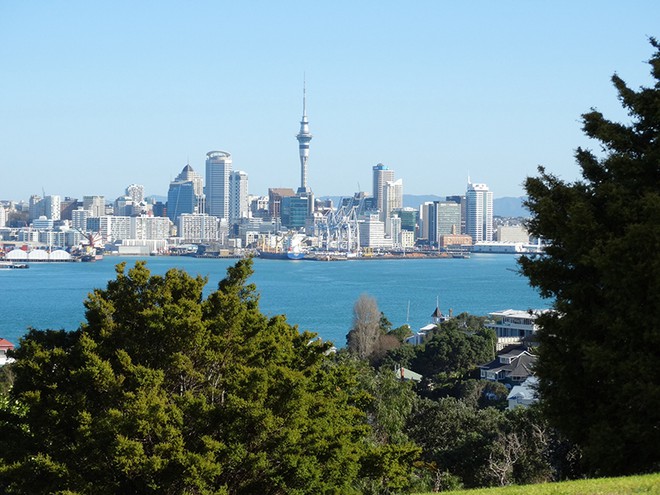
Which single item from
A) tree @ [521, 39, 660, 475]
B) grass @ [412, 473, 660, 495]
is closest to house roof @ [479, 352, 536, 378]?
tree @ [521, 39, 660, 475]

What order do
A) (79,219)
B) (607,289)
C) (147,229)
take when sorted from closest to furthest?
(607,289) → (147,229) → (79,219)

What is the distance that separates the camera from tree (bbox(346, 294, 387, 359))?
64.9 ft

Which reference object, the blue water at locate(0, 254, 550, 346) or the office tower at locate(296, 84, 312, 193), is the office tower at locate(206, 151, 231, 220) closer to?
the office tower at locate(296, 84, 312, 193)

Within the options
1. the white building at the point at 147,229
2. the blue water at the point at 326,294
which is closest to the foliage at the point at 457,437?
the blue water at the point at 326,294

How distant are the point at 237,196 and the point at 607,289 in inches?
4361

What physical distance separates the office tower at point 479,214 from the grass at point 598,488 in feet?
329

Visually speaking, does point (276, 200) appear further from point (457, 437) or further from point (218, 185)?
point (457, 437)

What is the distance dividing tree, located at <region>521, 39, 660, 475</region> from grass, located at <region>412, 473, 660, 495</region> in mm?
511

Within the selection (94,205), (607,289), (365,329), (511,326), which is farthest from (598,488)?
(94,205)

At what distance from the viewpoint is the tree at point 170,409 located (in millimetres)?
4609

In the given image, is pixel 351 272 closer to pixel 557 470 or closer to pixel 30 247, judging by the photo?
pixel 30 247

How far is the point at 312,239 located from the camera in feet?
306

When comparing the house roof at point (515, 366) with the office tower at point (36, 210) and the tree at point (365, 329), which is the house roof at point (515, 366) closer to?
the tree at point (365, 329)

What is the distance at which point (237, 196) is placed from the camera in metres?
114
